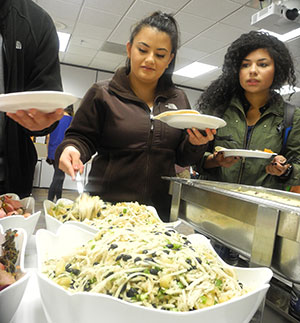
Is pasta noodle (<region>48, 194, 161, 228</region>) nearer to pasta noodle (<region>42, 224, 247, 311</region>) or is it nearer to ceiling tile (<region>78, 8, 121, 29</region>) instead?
pasta noodle (<region>42, 224, 247, 311</region>)

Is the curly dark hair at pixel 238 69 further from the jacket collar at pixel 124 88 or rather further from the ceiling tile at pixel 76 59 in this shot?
the ceiling tile at pixel 76 59

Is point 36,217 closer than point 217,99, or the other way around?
point 36,217

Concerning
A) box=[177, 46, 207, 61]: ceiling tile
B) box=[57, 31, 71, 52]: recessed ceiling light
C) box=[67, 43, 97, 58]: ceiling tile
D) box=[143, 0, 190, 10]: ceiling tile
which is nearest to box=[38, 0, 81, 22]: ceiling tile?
box=[57, 31, 71, 52]: recessed ceiling light

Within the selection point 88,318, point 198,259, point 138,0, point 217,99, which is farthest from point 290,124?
point 138,0

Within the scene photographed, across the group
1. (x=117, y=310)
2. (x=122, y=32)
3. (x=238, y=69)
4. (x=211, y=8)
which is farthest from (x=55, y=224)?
(x=122, y=32)

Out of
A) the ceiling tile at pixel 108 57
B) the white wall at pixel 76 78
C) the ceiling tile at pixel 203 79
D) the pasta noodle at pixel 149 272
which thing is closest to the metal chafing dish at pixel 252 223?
the pasta noodle at pixel 149 272

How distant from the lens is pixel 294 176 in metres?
1.74

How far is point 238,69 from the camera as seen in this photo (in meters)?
1.97

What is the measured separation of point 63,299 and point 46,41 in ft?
4.01

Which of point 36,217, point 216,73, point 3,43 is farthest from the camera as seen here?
point 216,73

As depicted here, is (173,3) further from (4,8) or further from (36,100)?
(36,100)

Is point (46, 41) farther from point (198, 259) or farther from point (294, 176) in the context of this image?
point (294, 176)

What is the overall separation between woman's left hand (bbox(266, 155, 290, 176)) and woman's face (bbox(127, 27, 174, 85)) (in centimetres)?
78

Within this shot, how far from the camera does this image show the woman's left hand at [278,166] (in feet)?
5.45
